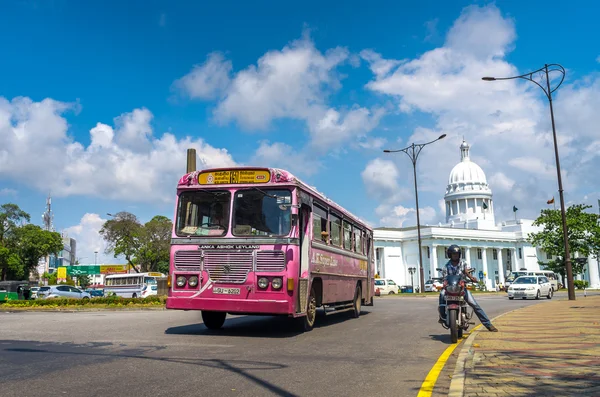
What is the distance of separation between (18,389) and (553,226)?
61.7 meters

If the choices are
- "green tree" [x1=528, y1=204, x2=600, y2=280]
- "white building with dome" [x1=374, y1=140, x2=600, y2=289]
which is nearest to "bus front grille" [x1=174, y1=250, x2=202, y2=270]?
"green tree" [x1=528, y1=204, x2=600, y2=280]

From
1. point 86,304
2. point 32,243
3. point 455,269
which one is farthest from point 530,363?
point 32,243

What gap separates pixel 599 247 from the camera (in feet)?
197

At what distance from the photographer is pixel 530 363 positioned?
7105 millimetres

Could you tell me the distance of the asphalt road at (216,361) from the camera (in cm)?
598

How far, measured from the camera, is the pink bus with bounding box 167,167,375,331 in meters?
11.0

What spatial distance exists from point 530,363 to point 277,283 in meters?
5.14

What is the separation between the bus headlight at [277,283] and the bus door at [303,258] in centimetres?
47

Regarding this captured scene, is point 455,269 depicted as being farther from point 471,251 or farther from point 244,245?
point 471,251

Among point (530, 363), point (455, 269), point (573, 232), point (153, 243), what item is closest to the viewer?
point (530, 363)

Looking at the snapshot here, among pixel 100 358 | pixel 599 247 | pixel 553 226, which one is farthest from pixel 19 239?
pixel 100 358

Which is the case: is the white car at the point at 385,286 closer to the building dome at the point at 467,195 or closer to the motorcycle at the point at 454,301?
the motorcycle at the point at 454,301

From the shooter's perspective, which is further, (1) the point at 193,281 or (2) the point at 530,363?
(1) the point at 193,281

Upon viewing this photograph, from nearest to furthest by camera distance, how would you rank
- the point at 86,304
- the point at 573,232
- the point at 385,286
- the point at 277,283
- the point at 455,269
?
the point at 455,269, the point at 277,283, the point at 86,304, the point at 385,286, the point at 573,232
